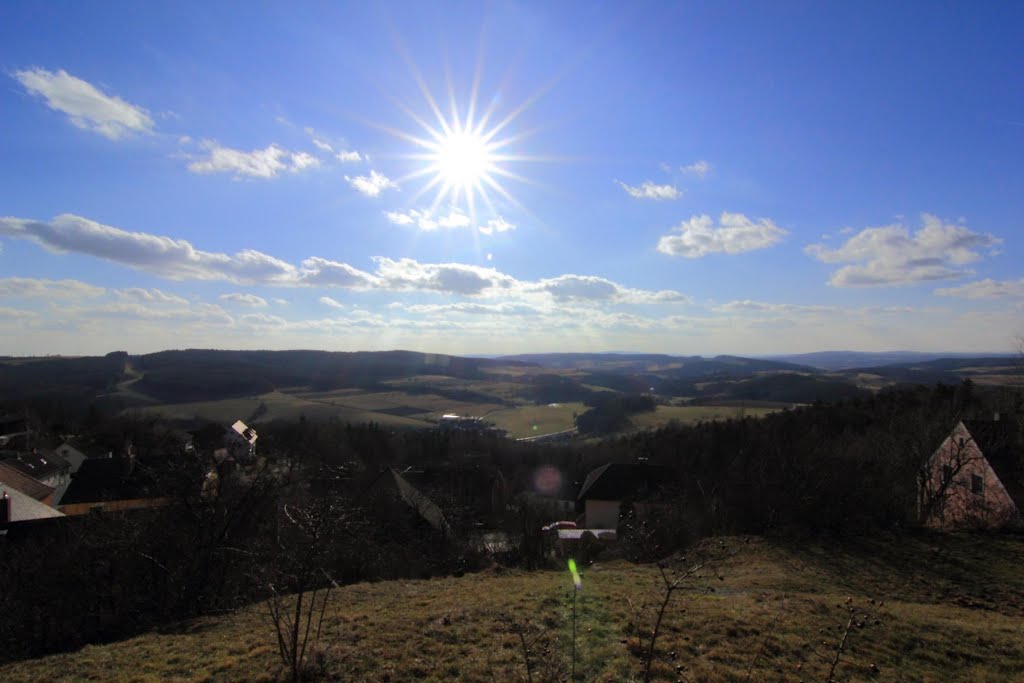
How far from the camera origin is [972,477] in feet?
72.0

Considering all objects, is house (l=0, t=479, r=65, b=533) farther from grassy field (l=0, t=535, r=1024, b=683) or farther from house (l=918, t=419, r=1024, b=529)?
house (l=918, t=419, r=1024, b=529)

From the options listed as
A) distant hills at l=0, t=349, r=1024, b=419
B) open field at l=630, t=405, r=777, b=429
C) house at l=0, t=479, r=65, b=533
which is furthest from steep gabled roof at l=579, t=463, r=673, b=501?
distant hills at l=0, t=349, r=1024, b=419

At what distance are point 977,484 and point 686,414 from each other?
64.0 m

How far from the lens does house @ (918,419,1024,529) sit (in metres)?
19.8

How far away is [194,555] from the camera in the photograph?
12.8 meters

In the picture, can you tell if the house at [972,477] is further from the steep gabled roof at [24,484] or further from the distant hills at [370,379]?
the distant hills at [370,379]

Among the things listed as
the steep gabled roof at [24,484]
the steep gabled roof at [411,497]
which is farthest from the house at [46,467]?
the steep gabled roof at [411,497]

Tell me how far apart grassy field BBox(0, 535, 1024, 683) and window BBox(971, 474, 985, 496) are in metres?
10.6

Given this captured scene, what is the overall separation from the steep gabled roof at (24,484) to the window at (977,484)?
148 feet

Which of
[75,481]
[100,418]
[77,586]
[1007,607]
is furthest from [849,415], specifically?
[100,418]

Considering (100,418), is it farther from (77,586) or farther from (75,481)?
(77,586)

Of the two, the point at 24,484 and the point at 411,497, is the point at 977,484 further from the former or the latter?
the point at 24,484

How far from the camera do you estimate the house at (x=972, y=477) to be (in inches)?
778

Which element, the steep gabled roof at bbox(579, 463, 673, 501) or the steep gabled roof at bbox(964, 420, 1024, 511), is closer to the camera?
the steep gabled roof at bbox(964, 420, 1024, 511)
